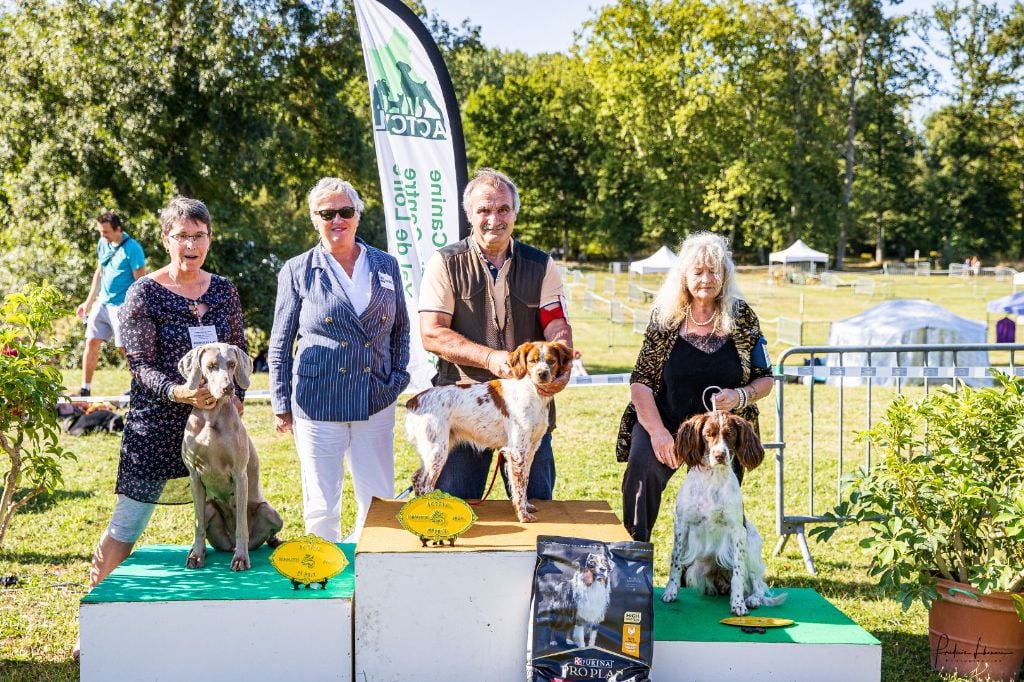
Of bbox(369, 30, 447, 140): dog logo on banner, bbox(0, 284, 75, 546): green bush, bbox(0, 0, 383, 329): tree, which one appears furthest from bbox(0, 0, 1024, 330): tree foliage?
bbox(0, 284, 75, 546): green bush

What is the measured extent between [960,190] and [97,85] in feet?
139

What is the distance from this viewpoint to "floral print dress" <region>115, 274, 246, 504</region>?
3217mm

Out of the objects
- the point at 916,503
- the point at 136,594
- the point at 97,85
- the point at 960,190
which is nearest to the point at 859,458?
the point at 916,503

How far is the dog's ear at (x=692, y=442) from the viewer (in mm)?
3078

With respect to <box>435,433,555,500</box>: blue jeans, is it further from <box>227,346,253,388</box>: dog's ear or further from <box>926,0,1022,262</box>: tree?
<box>926,0,1022,262</box>: tree

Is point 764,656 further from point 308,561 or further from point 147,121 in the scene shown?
point 147,121

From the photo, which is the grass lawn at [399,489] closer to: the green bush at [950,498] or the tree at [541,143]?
the green bush at [950,498]

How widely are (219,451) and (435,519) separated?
75 centimetres

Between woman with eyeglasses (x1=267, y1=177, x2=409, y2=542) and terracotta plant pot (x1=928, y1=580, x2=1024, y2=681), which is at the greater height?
woman with eyeglasses (x1=267, y1=177, x2=409, y2=542)

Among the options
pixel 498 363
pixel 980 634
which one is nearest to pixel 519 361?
pixel 498 363

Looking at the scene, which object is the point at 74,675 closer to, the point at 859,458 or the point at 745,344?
the point at 745,344

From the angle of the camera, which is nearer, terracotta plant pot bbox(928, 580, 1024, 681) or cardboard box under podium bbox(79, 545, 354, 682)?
cardboard box under podium bbox(79, 545, 354, 682)

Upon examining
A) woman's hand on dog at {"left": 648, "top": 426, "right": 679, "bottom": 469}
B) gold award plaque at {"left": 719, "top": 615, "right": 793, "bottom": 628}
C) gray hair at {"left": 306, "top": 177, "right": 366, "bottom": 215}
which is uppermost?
gray hair at {"left": 306, "top": 177, "right": 366, "bottom": 215}

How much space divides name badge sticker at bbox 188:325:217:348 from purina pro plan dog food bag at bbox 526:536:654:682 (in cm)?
138
